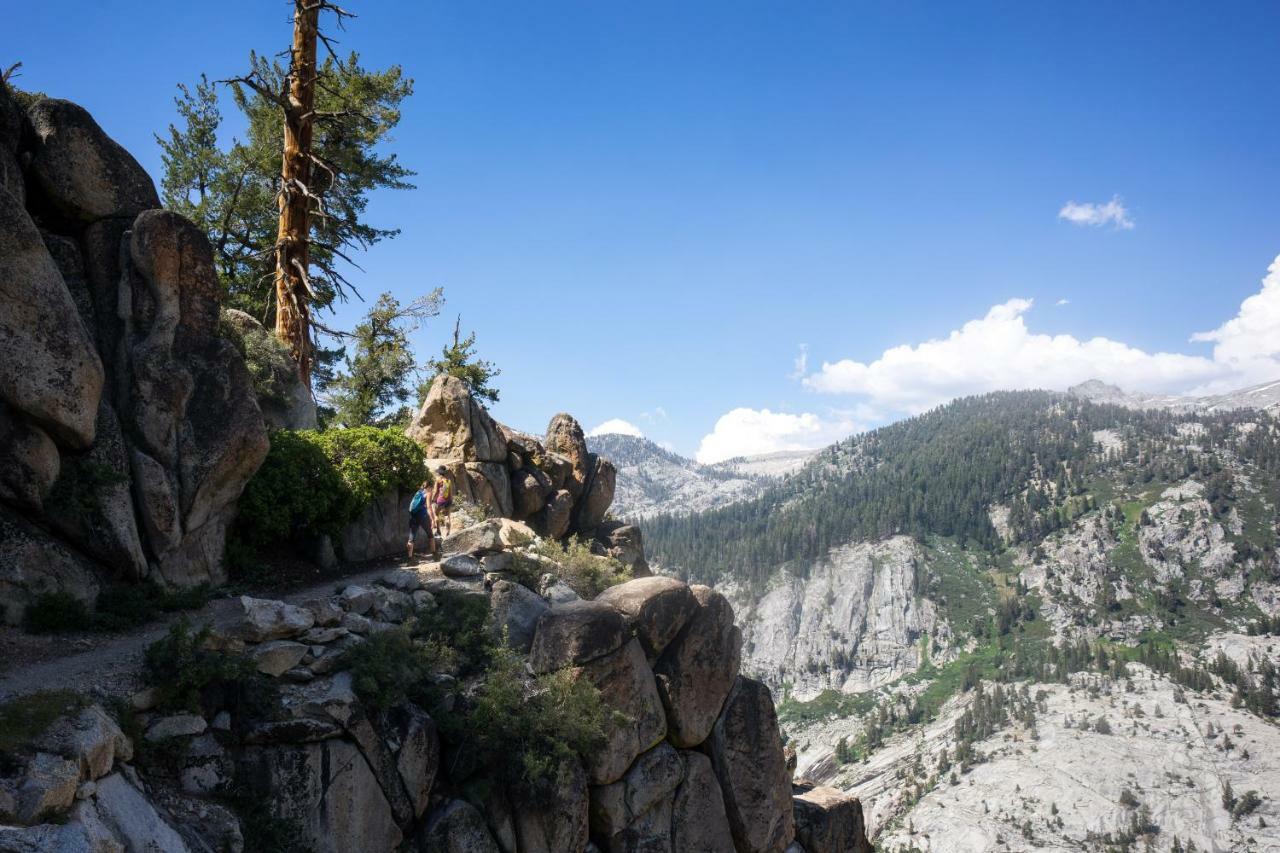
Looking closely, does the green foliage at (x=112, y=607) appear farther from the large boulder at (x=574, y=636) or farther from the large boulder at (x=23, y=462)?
the large boulder at (x=574, y=636)

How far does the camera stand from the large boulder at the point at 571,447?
100 ft

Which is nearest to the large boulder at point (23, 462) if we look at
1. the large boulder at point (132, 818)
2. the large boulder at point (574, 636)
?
the large boulder at point (132, 818)

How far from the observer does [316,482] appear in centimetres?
1784

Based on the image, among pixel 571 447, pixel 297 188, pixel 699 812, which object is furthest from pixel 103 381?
pixel 571 447

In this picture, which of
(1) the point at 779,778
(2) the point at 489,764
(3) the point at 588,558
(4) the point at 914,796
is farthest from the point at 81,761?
(4) the point at 914,796

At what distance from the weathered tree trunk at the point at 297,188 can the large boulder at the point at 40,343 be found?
11.8m

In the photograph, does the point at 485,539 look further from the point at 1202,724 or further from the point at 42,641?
the point at 1202,724

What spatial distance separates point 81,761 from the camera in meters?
8.28

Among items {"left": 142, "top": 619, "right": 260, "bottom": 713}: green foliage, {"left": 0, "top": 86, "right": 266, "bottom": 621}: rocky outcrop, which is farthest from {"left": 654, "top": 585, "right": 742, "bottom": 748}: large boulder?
{"left": 0, "top": 86, "right": 266, "bottom": 621}: rocky outcrop

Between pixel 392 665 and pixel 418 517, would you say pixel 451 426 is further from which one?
pixel 392 665

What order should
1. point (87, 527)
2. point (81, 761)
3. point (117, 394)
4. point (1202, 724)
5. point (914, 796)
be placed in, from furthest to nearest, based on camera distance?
point (1202, 724) → point (914, 796) → point (117, 394) → point (87, 527) → point (81, 761)

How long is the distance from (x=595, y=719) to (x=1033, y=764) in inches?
7785

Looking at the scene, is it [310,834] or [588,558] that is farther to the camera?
[588,558]

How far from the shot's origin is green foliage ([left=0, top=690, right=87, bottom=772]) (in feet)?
26.1
